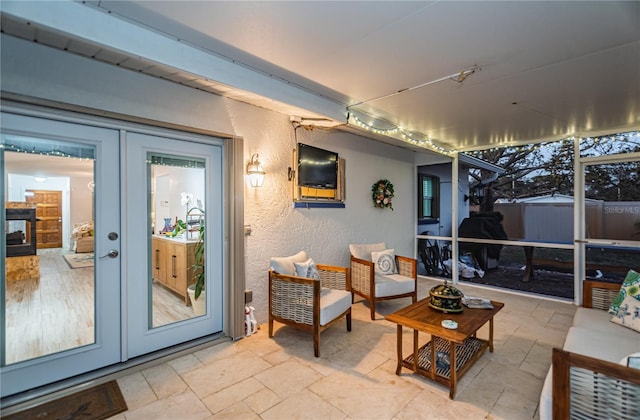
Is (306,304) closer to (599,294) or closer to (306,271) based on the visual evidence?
(306,271)

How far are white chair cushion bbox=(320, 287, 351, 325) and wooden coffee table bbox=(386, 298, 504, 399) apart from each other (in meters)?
0.67

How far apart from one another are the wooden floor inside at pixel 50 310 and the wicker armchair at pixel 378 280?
284 cm

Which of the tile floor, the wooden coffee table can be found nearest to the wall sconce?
the tile floor

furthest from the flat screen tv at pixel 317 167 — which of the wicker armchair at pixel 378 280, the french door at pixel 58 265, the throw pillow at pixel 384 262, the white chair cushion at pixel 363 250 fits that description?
the french door at pixel 58 265

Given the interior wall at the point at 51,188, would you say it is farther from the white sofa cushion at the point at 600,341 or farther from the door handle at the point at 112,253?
the white sofa cushion at the point at 600,341

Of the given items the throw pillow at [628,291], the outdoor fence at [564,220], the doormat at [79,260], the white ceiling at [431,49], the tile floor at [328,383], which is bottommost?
the tile floor at [328,383]

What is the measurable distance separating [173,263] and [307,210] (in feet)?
5.65

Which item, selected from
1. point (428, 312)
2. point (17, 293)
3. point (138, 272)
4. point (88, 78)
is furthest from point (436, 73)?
point (17, 293)

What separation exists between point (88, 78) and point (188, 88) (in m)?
0.76

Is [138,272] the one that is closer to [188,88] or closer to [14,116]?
[14,116]

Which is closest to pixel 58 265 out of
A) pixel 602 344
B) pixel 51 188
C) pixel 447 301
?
pixel 51 188

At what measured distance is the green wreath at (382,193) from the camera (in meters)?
4.99

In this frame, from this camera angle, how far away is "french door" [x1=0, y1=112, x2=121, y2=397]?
2.07 m

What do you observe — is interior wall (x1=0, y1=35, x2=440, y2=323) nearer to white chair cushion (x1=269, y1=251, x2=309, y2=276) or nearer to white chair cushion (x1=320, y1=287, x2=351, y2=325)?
white chair cushion (x1=269, y1=251, x2=309, y2=276)
